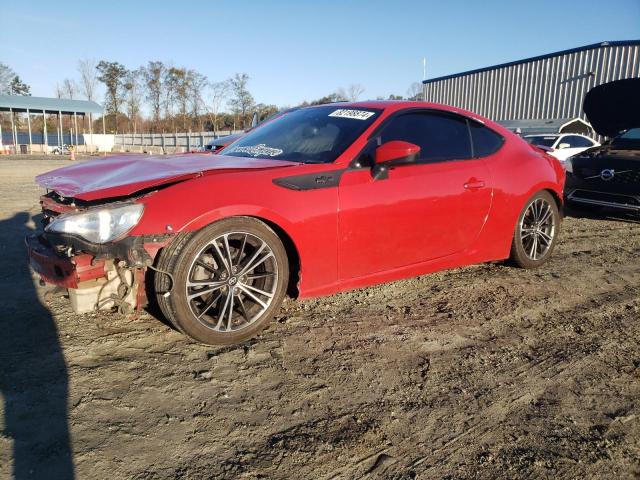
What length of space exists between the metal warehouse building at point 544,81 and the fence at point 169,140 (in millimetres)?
13934

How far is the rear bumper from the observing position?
105 inches

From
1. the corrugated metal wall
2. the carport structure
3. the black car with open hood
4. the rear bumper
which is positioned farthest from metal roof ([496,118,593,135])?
the carport structure

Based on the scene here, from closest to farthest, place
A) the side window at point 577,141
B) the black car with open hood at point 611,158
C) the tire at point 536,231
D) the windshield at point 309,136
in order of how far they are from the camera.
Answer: the windshield at point 309,136, the tire at point 536,231, the black car with open hood at point 611,158, the side window at point 577,141

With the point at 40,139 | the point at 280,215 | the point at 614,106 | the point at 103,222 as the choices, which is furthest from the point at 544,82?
the point at 40,139

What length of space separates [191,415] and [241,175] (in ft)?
4.56

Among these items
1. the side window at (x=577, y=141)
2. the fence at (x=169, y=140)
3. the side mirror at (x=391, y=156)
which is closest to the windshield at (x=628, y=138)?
the side window at (x=577, y=141)

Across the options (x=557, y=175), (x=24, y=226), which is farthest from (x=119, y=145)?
(x=557, y=175)

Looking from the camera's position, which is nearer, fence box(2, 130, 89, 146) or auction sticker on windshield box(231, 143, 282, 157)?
auction sticker on windshield box(231, 143, 282, 157)

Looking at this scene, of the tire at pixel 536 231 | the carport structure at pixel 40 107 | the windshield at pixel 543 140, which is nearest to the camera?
the tire at pixel 536 231

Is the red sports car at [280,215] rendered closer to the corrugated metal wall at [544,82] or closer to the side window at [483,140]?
the side window at [483,140]

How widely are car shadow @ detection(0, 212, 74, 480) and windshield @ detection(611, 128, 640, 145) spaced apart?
354 inches

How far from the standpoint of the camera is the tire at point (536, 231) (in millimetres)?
4438

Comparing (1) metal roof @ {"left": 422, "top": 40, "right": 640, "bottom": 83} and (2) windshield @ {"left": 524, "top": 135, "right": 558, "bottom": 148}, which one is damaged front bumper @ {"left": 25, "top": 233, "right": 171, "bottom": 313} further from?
(1) metal roof @ {"left": 422, "top": 40, "right": 640, "bottom": 83}

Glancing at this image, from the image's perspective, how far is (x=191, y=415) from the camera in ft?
7.22
